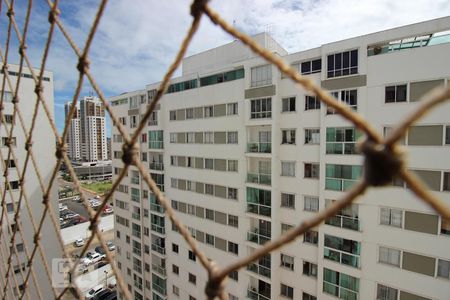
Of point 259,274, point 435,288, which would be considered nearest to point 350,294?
point 435,288

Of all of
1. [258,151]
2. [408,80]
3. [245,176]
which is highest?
[408,80]

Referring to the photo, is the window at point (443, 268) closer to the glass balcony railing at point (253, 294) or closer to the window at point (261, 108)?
the glass balcony railing at point (253, 294)

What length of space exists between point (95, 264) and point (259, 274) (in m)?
18.1

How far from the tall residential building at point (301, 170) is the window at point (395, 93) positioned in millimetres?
27

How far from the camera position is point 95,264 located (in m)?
21.6

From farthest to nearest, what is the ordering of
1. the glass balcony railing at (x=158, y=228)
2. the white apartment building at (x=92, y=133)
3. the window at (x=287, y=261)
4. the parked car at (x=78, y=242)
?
1. the white apartment building at (x=92, y=133)
2. the parked car at (x=78, y=242)
3. the glass balcony railing at (x=158, y=228)
4. the window at (x=287, y=261)

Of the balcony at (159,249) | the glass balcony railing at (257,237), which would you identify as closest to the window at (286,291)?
the glass balcony railing at (257,237)

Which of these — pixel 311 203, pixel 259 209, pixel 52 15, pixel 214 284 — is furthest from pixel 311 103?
pixel 214 284

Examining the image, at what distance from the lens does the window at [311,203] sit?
8.39 metres

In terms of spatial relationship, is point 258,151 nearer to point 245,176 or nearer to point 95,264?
point 245,176

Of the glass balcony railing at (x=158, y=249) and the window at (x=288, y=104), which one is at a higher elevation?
the window at (x=288, y=104)

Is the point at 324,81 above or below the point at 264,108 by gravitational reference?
above

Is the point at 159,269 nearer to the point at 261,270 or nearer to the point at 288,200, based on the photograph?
the point at 261,270

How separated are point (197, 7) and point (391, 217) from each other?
8.16 m
